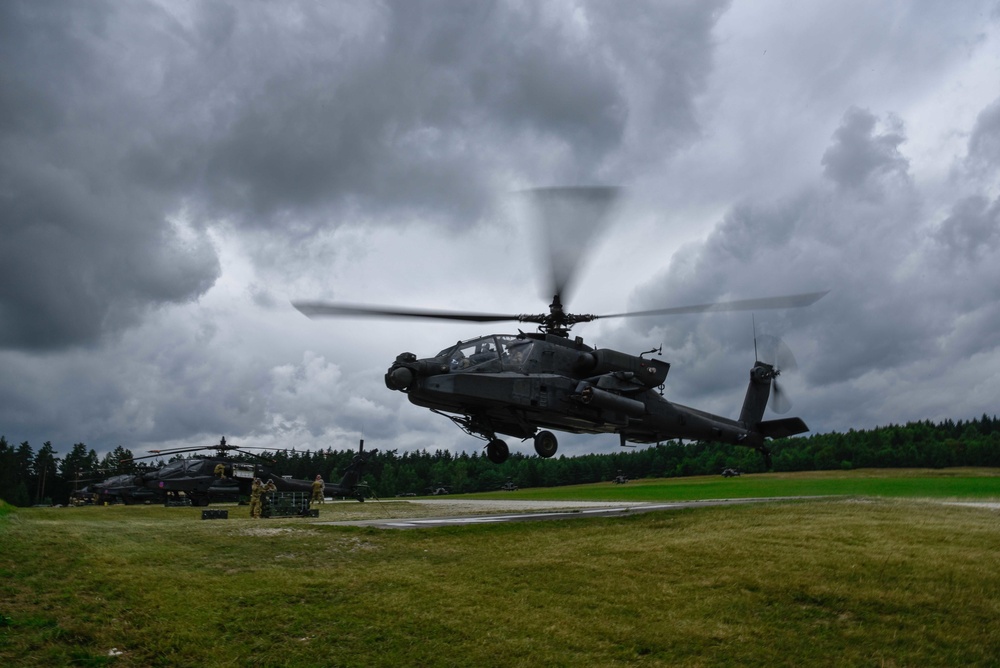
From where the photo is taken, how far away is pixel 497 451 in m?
21.2

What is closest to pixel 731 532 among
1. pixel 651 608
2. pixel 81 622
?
pixel 651 608

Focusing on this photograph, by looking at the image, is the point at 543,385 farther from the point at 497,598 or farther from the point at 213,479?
the point at 213,479

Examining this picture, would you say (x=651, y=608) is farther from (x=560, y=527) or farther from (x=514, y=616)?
(x=560, y=527)

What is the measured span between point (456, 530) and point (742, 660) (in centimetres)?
792

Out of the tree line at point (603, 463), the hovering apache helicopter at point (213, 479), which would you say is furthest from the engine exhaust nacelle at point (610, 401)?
the tree line at point (603, 463)

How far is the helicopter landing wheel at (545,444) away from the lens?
20438 mm

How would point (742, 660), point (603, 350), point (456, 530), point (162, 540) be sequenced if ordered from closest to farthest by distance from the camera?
1. point (742, 660)
2. point (162, 540)
3. point (456, 530)
4. point (603, 350)

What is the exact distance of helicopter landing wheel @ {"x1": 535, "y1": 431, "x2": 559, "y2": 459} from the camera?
67.1ft

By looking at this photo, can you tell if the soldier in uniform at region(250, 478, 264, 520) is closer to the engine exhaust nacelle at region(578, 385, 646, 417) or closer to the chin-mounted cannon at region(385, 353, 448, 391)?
the chin-mounted cannon at region(385, 353, 448, 391)

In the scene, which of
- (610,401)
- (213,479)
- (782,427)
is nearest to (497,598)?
(610,401)

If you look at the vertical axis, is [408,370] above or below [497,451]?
above

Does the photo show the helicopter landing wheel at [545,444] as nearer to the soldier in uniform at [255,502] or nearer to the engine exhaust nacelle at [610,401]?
the engine exhaust nacelle at [610,401]

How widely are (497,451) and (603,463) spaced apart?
8742 centimetres

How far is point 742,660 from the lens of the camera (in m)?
8.40
